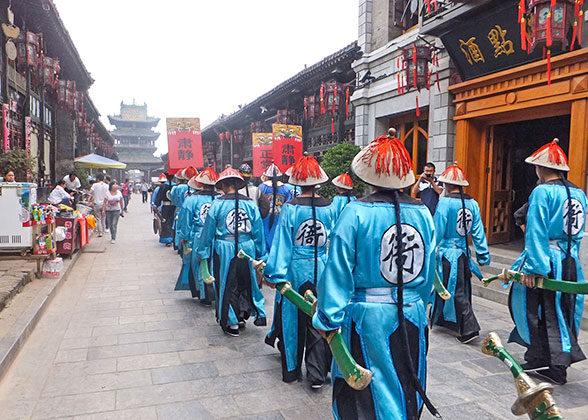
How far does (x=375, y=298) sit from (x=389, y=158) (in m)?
0.73

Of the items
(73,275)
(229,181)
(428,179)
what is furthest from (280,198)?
(73,275)

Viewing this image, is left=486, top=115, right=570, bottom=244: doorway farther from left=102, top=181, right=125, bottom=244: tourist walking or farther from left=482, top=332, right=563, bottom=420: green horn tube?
left=102, top=181, right=125, bottom=244: tourist walking

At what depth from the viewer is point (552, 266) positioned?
12.4ft

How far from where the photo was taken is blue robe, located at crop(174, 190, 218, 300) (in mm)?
6199

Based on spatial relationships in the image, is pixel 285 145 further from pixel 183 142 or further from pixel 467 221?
pixel 467 221

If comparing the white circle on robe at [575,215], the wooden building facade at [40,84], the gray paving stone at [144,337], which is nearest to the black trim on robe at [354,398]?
the white circle on robe at [575,215]

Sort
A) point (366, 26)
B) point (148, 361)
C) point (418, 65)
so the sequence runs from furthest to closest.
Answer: point (366, 26) → point (418, 65) → point (148, 361)

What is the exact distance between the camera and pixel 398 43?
33.8ft

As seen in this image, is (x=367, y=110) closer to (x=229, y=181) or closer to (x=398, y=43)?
(x=398, y=43)

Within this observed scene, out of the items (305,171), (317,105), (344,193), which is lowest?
(344,193)

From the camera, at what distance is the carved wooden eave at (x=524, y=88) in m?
6.41

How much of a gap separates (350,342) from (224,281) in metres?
2.60

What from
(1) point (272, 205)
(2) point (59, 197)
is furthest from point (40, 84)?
(1) point (272, 205)

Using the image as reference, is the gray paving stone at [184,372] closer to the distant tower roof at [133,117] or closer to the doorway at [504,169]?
the doorway at [504,169]
